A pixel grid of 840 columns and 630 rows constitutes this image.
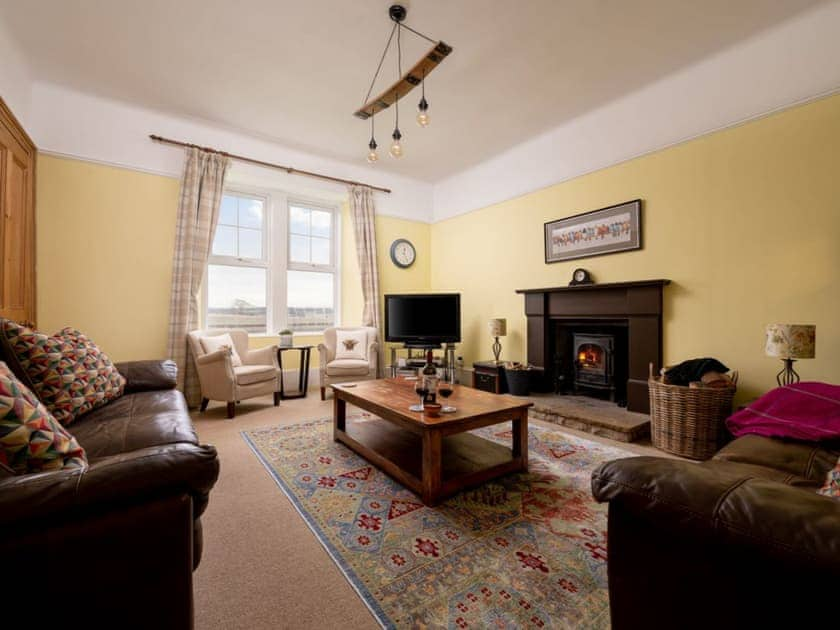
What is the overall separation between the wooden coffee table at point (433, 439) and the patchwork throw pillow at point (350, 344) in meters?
1.66

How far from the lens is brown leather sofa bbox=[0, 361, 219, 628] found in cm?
75

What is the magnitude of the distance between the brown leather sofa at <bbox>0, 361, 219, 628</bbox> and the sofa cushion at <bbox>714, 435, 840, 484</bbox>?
198 centimetres

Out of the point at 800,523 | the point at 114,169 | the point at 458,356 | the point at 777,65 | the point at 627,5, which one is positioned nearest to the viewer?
the point at 800,523

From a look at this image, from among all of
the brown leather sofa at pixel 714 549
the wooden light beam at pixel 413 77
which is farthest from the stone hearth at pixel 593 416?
the wooden light beam at pixel 413 77

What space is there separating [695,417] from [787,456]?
1.10 meters

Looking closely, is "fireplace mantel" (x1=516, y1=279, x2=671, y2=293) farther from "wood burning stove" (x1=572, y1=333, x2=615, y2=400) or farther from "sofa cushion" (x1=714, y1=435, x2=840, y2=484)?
"sofa cushion" (x1=714, y1=435, x2=840, y2=484)

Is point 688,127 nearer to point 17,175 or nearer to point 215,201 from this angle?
point 215,201

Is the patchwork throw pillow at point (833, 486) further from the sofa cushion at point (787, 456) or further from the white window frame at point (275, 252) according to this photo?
the white window frame at point (275, 252)

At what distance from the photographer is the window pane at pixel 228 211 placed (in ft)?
14.6

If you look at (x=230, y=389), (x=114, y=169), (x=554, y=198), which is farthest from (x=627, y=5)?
(x=114, y=169)

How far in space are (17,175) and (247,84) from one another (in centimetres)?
191

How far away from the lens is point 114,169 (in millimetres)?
3594

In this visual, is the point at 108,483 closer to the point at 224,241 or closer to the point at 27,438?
the point at 27,438

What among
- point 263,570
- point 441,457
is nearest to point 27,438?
point 263,570
